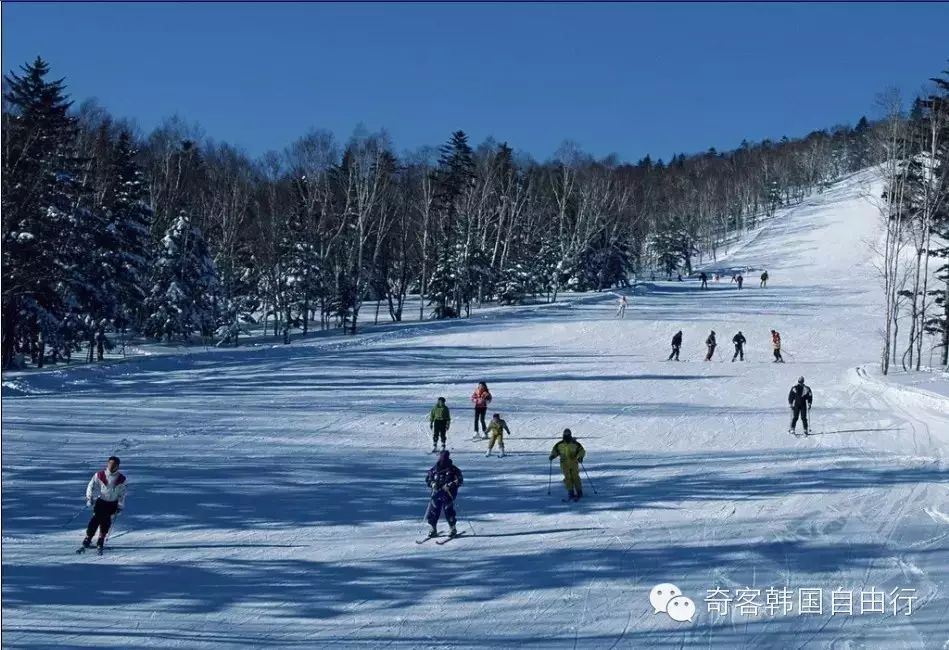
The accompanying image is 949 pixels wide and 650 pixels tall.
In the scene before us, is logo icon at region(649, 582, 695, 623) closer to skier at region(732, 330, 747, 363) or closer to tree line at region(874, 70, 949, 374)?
tree line at region(874, 70, 949, 374)

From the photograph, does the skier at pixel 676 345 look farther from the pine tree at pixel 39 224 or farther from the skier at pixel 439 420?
the pine tree at pixel 39 224

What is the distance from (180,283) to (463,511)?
32743mm

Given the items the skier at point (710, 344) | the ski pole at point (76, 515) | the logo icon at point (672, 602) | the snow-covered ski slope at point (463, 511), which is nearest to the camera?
the snow-covered ski slope at point (463, 511)

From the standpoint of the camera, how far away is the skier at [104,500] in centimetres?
1114

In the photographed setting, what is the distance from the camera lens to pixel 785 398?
26.7 meters

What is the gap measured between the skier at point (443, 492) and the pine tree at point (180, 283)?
1313 inches

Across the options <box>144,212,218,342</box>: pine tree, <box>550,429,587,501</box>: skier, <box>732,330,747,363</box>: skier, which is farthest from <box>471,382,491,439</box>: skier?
<box>144,212,218,342</box>: pine tree

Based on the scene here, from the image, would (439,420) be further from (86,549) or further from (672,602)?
(672,602)

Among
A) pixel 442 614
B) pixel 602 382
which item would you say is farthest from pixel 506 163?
pixel 442 614

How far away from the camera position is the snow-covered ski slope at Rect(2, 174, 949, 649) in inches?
368

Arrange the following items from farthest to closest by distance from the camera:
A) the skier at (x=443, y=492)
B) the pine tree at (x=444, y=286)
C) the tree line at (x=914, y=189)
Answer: the pine tree at (x=444, y=286)
the tree line at (x=914, y=189)
the skier at (x=443, y=492)

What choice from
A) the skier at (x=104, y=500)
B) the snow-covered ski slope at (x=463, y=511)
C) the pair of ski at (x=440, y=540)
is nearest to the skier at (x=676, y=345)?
the snow-covered ski slope at (x=463, y=511)

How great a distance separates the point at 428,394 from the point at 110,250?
19.1 meters

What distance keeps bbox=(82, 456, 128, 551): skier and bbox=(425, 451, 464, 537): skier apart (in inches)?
170
